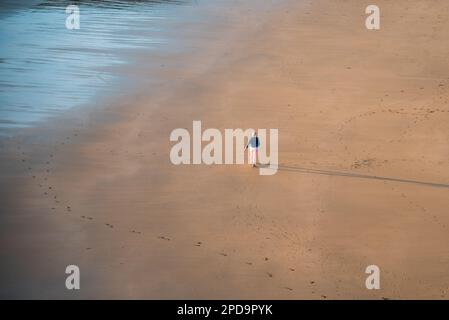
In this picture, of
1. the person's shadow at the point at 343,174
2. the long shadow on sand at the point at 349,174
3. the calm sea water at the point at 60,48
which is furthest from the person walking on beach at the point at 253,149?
the calm sea water at the point at 60,48

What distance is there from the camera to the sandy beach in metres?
8.56

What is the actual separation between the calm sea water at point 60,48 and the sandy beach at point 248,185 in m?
0.78

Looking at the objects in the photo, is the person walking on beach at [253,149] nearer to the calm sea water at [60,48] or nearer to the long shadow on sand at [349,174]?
the long shadow on sand at [349,174]

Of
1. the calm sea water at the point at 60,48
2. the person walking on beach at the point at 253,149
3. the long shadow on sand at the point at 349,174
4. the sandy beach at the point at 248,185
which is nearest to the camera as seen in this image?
the sandy beach at the point at 248,185

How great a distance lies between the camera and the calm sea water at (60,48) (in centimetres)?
1352

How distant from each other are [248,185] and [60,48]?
27.1 ft

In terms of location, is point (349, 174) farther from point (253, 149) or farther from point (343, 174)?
point (253, 149)

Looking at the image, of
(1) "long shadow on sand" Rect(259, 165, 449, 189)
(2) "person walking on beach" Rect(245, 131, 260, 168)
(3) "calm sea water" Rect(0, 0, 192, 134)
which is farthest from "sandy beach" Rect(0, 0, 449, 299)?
(3) "calm sea water" Rect(0, 0, 192, 134)

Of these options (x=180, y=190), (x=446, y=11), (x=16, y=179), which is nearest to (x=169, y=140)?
(x=180, y=190)

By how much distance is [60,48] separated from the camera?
16.0 metres

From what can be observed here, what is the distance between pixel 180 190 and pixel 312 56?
7040 mm

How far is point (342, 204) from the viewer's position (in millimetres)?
10117

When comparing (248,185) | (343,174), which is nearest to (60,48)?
(248,185)

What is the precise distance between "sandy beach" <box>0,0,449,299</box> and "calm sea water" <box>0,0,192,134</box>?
2.57ft
